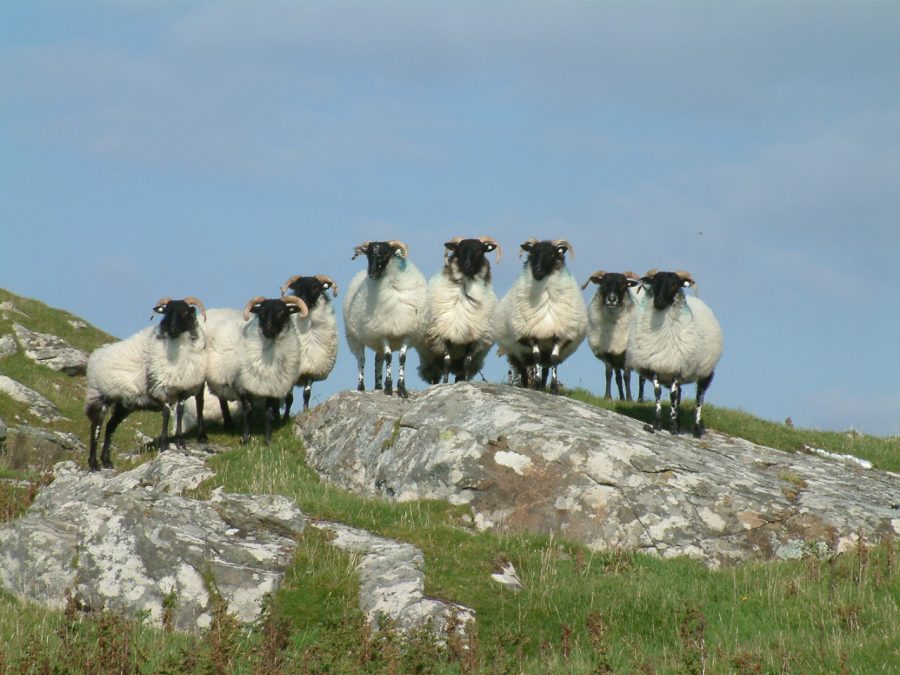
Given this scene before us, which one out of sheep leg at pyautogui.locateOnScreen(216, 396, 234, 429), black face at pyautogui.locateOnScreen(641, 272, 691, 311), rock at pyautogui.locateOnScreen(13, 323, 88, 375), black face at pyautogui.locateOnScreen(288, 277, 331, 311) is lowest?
rock at pyautogui.locateOnScreen(13, 323, 88, 375)

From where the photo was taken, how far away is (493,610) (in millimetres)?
10883

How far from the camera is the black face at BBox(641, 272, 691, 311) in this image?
19219mm

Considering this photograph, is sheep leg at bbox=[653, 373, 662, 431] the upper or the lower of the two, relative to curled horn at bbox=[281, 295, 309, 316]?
lower

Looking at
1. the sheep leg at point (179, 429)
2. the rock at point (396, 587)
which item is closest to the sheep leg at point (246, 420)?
the sheep leg at point (179, 429)

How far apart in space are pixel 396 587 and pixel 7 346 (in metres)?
24.9

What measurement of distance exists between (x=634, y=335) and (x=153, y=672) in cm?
1272

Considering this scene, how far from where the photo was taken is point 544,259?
66.5 feet

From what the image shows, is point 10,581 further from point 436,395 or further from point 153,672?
point 436,395

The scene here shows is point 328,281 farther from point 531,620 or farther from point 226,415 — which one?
point 531,620

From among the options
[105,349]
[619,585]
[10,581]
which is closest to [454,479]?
[619,585]

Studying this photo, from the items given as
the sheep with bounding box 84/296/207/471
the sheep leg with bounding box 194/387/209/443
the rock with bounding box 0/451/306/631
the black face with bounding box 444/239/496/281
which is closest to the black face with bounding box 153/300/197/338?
the sheep with bounding box 84/296/207/471

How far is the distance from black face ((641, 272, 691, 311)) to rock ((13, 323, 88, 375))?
19.7 meters

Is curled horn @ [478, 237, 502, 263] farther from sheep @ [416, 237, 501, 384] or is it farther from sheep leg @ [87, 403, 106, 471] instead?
sheep leg @ [87, 403, 106, 471]

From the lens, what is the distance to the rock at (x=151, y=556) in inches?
430
